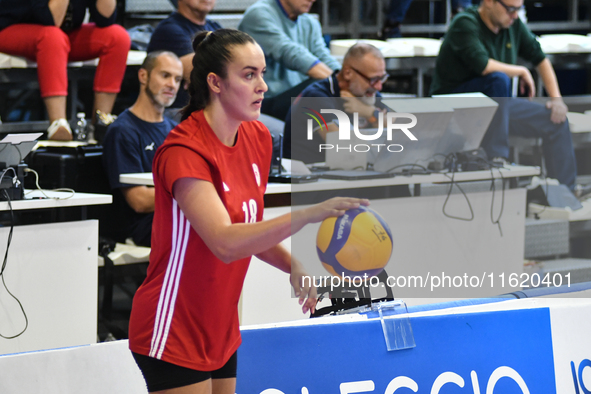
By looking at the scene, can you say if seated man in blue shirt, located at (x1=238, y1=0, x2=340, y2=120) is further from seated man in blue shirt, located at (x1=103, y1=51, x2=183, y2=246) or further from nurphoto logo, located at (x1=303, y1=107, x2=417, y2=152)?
seated man in blue shirt, located at (x1=103, y1=51, x2=183, y2=246)

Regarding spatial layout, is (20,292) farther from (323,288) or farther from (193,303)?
Answer: (193,303)

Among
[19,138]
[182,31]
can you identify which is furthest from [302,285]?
[182,31]

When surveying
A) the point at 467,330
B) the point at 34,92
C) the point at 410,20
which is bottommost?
the point at 467,330

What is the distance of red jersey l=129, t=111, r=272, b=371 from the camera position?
173cm

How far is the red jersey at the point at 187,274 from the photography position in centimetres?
173

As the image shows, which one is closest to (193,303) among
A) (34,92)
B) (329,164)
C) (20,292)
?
(20,292)

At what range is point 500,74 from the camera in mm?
5246

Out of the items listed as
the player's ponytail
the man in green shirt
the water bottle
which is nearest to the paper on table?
the water bottle

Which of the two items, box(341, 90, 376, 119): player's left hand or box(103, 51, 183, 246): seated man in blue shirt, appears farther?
box(341, 90, 376, 119): player's left hand

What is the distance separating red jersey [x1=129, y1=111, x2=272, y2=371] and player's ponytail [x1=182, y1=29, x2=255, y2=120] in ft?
0.25

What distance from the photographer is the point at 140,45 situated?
598 cm

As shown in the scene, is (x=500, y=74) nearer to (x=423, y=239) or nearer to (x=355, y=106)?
(x=355, y=106)

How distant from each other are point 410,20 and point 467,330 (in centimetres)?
613

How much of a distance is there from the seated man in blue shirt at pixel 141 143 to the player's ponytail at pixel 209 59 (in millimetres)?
2141
